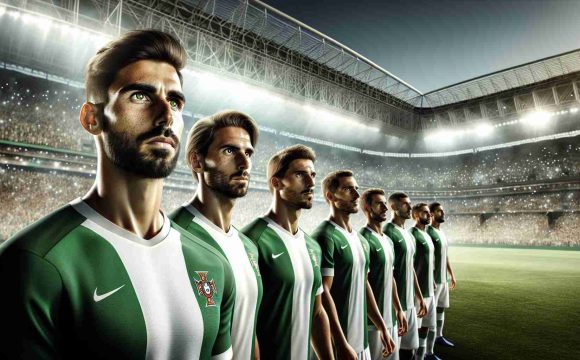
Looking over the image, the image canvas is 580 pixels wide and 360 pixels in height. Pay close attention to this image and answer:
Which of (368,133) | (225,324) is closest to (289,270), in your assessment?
(225,324)

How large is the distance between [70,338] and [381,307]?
3.47 m

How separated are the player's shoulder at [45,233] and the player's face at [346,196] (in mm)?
2653

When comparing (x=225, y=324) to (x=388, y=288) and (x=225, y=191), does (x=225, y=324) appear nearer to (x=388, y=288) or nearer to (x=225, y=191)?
(x=225, y=191)

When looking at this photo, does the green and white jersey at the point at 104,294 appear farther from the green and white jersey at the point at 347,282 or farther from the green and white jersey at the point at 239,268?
the green and white jersey at the point at 347,282

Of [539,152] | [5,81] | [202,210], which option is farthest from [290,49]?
[539,152]

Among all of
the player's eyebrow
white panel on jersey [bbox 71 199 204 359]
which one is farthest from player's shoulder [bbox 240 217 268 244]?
the player's eyebrow

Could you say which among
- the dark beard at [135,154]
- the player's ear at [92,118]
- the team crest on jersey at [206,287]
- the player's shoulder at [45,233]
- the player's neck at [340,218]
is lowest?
the team crest on jersey at [206,287]

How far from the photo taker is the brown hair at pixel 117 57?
1113mm

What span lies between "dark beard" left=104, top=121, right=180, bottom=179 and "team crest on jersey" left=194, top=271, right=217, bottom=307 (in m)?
0.40

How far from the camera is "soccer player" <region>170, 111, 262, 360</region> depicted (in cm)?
191

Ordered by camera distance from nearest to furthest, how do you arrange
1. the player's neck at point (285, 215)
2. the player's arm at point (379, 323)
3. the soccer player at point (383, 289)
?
the player's neck at point (285, 215) < the player's arm at point (379, 323) < the soccer player at point (383, 289)

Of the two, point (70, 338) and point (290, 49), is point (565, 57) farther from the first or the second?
point (70, 338)

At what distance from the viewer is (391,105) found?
3189cm

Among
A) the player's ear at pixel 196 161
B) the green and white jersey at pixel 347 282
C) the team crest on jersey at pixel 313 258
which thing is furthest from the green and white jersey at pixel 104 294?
the green and white jersey at pixel 347 282
